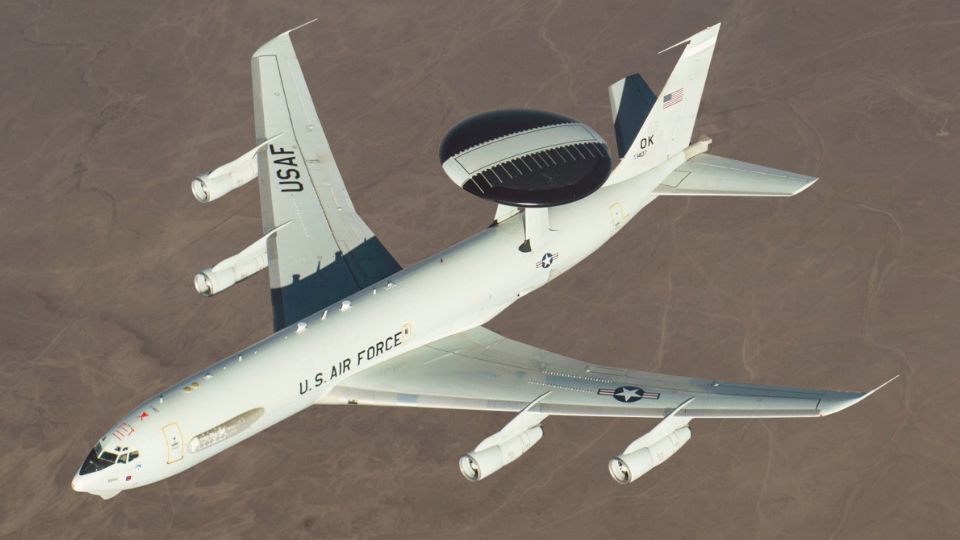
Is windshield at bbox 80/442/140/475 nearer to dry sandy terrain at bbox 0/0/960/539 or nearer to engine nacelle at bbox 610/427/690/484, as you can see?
dry sandy terrain at bbox 0/0/960/539

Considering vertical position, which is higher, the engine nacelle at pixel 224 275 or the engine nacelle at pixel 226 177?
the engine nacelle at pixel 226 177

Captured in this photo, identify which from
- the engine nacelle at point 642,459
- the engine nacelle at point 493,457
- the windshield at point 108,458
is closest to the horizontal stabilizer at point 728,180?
the engine nacelle at point 642,459

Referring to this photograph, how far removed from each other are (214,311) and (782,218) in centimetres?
2794

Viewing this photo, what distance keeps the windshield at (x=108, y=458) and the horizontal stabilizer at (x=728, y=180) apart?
25.9m

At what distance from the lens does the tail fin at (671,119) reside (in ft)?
178

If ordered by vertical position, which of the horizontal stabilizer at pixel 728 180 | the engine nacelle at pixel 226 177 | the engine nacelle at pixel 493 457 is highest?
the engine nacelle at pixel 226 177

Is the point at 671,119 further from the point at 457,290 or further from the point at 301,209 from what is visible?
the point at 301,209

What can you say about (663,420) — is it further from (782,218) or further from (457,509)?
(782,218)

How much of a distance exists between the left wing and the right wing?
471 centimetres

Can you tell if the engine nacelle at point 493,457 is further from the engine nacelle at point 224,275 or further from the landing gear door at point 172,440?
the engine nacelle at point 224,275

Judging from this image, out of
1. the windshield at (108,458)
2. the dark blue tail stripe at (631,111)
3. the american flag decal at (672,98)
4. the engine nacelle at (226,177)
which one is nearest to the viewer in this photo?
the windshield at (108,458)

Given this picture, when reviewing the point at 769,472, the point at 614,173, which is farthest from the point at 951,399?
the point at 614,173

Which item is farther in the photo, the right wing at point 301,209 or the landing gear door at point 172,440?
the right wing at point 301,209

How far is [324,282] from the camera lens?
53.9 m
